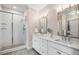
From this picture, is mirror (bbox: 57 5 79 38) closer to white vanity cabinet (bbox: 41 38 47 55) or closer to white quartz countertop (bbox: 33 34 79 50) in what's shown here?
white quartz countertop (bbox: 33 34 79 50)

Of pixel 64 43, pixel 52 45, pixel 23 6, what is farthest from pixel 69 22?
pixel 23 6

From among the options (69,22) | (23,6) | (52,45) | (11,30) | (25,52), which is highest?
(23,6)

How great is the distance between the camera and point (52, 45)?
158 centimetres

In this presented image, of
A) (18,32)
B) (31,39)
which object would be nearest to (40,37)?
(31,39)

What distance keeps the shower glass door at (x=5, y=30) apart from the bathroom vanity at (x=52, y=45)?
44 centimetres

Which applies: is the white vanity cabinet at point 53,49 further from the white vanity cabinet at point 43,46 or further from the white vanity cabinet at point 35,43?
the white vanity cabinet at point 35,43

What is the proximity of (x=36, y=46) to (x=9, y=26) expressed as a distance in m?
0.60

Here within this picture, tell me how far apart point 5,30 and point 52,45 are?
853 millimetres

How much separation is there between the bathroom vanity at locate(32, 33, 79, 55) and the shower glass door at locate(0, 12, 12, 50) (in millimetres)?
437

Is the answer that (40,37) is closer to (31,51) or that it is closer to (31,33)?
(31,33)

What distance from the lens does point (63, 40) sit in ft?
5.05

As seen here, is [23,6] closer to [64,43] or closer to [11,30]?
[11,30]

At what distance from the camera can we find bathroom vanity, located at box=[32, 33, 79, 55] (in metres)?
1.41

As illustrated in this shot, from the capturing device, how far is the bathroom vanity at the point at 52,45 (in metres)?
1.41
